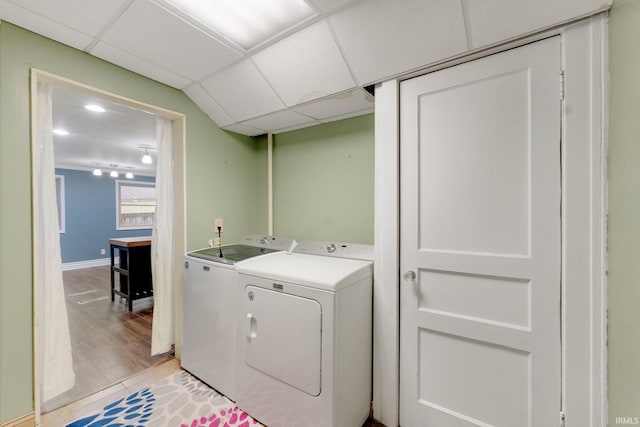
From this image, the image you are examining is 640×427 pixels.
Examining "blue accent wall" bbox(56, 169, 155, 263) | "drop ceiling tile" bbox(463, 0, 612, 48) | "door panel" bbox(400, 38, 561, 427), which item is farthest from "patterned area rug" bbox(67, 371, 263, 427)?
"blue accent wall" bbox(56, 169, 155, 263)

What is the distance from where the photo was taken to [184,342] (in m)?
2.06

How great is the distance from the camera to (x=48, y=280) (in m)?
1.63

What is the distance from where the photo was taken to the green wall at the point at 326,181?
203 cm

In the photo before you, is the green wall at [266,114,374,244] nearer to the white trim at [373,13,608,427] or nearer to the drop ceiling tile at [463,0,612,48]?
the drop ceiling tile at [463,0,612,48]

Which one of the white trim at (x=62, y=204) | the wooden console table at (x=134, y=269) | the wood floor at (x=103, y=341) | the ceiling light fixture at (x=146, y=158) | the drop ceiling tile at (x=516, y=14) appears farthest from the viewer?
the white trim at (x=62, y=204)

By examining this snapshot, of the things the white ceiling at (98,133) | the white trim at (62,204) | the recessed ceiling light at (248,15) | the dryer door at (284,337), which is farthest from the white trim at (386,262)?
the white trim at (62,204)

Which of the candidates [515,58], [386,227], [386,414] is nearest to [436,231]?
[386,227]

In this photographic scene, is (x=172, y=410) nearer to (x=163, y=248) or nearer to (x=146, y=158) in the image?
(x=163, y=248)

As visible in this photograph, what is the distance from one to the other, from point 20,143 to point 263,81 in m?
1.42

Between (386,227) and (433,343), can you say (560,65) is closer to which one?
(386,227)

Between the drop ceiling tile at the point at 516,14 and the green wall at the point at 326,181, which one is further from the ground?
the drop ceiling tile at the point at 516,14

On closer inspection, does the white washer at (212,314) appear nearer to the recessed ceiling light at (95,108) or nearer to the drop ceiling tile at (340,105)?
the drop ceiling tile at (340,105)

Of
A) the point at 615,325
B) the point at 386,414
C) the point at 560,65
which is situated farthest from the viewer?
the point at 386,414

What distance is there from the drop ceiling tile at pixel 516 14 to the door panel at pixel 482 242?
0.11m
